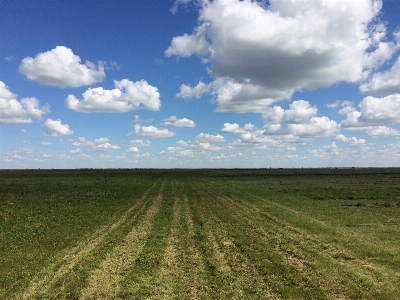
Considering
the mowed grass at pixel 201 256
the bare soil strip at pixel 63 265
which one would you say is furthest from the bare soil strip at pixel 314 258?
the bare soil strip at pixel 63 265

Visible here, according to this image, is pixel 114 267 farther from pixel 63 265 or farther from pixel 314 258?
pixel 314 258

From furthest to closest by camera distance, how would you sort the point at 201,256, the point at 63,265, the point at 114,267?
the point at 201,256
the point at 63,265
the point at 114,267

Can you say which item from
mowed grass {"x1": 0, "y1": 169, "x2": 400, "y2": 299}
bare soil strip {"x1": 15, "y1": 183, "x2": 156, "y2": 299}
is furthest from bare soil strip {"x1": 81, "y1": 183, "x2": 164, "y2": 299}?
bare soil strip {"x1": 15, "y1": 183, "x2": 156, "y2": 299}

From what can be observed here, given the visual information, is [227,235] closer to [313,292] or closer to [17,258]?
[313,292]

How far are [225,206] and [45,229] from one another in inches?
528

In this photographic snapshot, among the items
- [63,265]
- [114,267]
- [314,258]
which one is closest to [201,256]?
[114,267]

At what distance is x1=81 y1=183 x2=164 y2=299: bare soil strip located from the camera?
27.9 ft

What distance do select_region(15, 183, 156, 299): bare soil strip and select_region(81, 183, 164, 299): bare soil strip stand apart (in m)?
1.07

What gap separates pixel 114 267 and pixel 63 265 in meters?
1.89

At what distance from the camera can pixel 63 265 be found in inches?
424

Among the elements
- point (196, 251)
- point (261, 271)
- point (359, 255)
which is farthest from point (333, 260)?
point (196, 251)

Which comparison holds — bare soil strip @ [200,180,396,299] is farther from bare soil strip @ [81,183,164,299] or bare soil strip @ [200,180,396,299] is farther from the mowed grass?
bare soil strip @ [81,183,164,299]

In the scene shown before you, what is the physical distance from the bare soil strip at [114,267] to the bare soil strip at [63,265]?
1.07 metres

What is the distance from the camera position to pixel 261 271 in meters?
9.90
